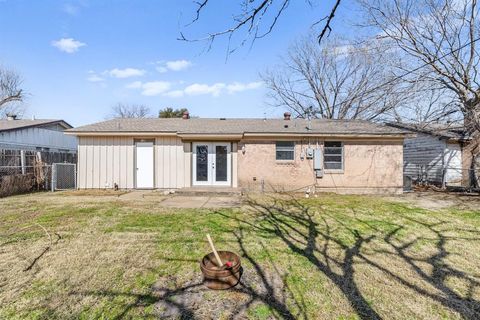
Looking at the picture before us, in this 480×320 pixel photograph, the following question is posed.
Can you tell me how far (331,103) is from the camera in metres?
25.7

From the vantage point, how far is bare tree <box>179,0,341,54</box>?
2.75 metres

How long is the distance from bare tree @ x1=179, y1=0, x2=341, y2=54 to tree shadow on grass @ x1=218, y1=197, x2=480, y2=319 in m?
3.20

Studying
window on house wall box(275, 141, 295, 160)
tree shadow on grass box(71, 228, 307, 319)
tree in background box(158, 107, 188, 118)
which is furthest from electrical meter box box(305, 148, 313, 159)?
tree in background box(158, 107, 188, 118)

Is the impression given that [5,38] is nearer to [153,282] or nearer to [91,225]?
[91,225]

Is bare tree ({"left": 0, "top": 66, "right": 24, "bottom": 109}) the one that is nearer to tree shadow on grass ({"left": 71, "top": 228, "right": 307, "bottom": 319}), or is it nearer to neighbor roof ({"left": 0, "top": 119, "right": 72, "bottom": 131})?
neighbor roof ({"left": 0, "top": 119, "right": 72, "bottom": 131})

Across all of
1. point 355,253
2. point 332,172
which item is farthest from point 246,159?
point 355,253

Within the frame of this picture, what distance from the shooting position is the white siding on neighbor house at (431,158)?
1459cm

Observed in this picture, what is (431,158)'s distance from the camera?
15.3m

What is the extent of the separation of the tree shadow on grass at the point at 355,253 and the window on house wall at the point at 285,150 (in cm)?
411

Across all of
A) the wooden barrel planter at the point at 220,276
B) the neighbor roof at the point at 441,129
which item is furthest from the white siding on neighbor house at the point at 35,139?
the neighbor roof at the point at 441,129

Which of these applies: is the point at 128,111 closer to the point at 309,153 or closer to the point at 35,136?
the point at 35,136

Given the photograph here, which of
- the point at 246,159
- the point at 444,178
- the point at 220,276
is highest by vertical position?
the point at 246,159

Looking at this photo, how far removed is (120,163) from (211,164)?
4.18 m

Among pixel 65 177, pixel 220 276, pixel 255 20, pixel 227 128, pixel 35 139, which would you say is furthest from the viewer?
pixel 35 139
